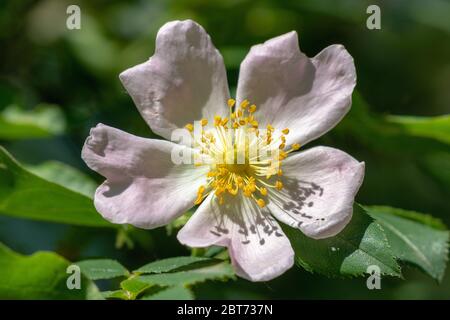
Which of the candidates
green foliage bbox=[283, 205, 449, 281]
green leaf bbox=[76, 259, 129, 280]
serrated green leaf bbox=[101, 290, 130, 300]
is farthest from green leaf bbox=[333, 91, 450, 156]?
serrated green leaf bbox=[101, 290, 130, 300]

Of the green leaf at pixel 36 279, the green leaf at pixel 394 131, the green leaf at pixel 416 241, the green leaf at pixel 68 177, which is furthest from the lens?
the green leaf at pixel 394 131

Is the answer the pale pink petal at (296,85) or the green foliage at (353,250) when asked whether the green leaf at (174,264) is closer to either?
the green foliage at (353,250)

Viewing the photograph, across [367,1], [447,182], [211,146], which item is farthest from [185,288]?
[367,1]

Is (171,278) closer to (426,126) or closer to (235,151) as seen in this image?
(235,151)

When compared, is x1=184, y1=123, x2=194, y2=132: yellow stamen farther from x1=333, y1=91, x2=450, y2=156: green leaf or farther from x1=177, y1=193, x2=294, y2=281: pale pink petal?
x1=333, y1=91, x2=450, y2=156: green leaf

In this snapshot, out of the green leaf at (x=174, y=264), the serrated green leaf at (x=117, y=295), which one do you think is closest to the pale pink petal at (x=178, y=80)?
the green leaf at (x=174, y=264)

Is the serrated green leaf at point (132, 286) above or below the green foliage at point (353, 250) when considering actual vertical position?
below

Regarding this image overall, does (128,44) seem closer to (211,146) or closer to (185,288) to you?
(211,146)

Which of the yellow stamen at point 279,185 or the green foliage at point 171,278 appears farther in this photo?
the yellow stamen at point 279,185

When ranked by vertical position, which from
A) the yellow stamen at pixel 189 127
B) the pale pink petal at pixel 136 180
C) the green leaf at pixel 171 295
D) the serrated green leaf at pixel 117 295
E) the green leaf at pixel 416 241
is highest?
the yellow stamen at pixel 189 127
